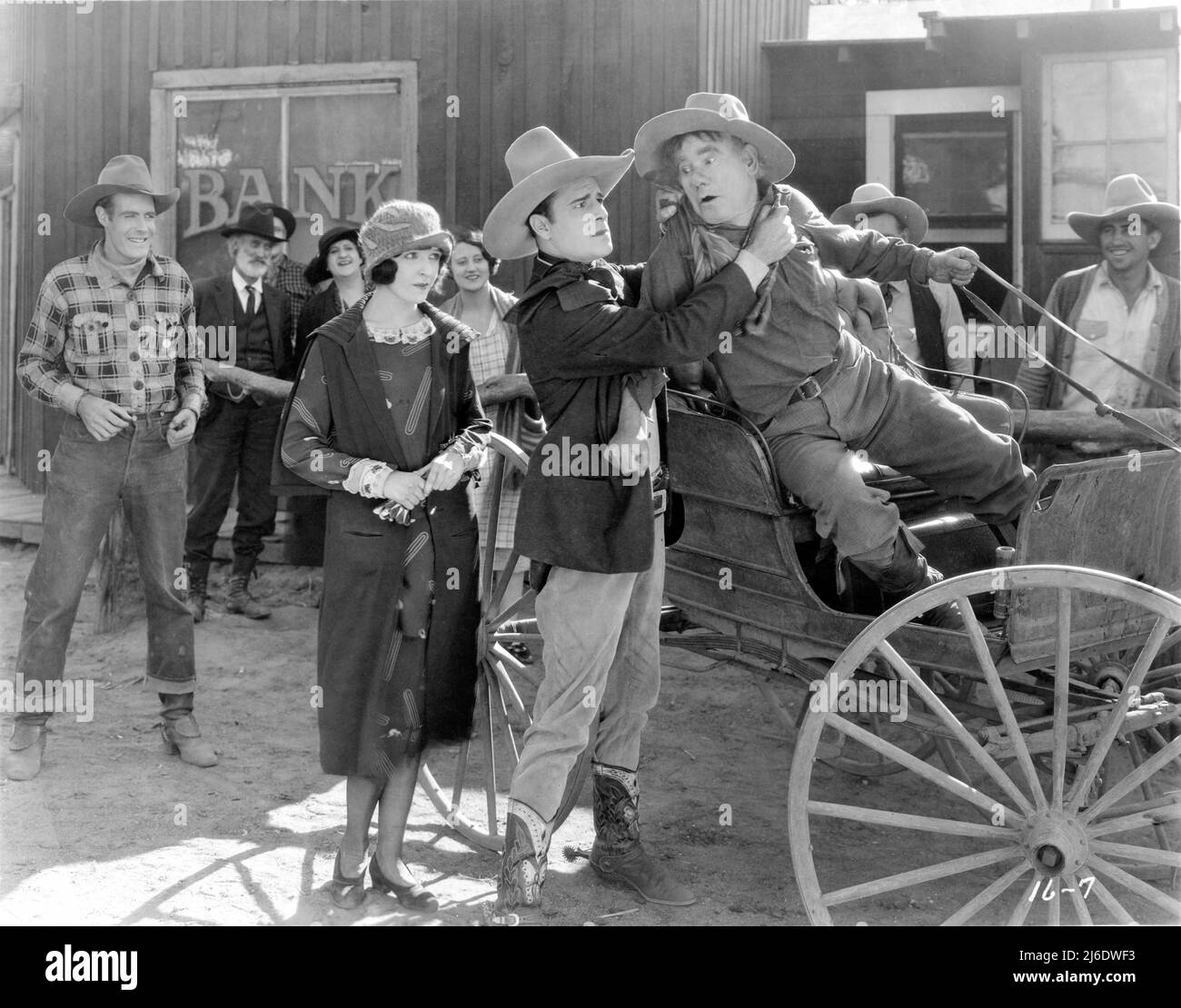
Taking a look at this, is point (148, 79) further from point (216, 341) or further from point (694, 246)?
point (694, 246)

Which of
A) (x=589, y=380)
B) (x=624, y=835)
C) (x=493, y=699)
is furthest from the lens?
(x=493, y=699)

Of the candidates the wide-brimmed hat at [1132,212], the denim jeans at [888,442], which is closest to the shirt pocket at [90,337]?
the denim jeans at [888,442]

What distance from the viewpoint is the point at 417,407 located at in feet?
12.4

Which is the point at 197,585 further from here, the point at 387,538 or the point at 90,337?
the point at 387,538

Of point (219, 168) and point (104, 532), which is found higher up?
point (219, 168)

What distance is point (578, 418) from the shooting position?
359 centimetres

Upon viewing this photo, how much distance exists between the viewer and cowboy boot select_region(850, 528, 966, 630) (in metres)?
3.57

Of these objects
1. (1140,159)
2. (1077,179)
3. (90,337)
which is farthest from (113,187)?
(1140,159)

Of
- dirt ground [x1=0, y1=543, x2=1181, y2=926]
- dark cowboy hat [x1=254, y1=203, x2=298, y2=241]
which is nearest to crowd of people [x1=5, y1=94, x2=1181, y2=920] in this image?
dirt ground [x1=0, y1=543, x2=1181, y2=926]

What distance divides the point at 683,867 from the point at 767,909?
0.40m

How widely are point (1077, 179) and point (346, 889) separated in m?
6.60

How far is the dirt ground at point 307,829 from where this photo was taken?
3.87 meters

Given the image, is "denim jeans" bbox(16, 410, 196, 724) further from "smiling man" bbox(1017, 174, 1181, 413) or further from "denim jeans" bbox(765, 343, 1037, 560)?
Result: "smiling man" bbox(1017, 174, 1181, 413)
